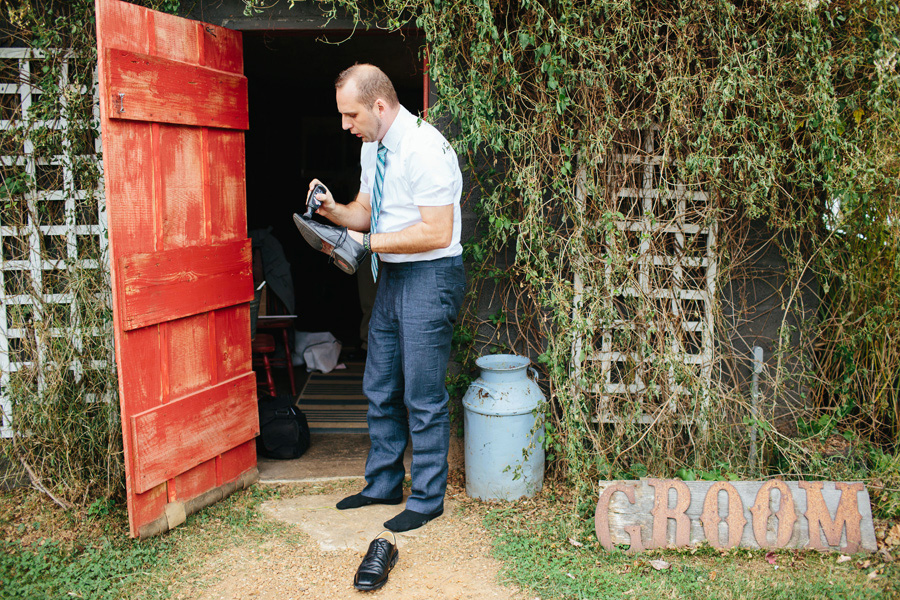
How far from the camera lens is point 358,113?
3.04m

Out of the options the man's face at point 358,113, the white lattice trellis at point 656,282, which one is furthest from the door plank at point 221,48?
the white lattice trellis at point 656,282

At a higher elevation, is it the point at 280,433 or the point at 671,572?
the point at 280,433

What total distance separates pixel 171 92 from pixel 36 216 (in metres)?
1.23

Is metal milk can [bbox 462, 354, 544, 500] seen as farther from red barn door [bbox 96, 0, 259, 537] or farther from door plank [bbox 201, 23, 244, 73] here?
door plank [bbox 201, 23, 244, 73]

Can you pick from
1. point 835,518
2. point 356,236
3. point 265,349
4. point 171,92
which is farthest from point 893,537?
point 265,349

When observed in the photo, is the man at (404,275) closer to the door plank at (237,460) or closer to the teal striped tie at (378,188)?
the teal striped tie at (378,188)

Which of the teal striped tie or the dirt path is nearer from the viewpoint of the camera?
the dirt path

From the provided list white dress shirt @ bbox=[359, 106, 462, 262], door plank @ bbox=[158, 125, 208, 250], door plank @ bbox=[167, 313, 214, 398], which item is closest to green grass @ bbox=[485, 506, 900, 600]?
white dress shirt @ bbox=[359, 106, 462, 262]

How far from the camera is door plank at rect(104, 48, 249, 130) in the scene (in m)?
2.95

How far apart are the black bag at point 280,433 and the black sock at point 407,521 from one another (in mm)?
1096

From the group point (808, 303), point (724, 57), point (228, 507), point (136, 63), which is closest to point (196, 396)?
point (228, 507)

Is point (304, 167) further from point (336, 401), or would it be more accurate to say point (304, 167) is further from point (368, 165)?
point (368, 165)

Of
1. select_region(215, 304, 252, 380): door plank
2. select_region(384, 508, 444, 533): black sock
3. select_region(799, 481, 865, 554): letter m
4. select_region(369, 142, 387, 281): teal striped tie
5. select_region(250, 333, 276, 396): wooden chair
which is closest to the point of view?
select_region(799, 481, 865, 554): letter m

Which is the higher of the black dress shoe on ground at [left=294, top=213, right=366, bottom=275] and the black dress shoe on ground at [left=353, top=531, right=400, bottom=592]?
the black dress shoe on ground at [left=294, top=213, right=366, bottom=275]
